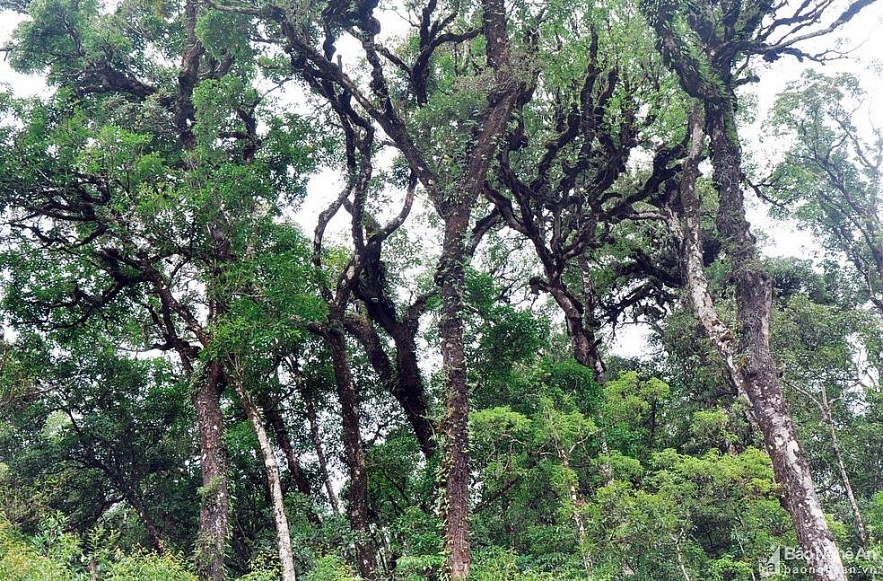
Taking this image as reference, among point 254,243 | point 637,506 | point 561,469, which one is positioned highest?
point 254,243

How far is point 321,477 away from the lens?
1602 centimetres

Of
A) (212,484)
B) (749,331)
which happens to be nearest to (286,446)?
(212,484)

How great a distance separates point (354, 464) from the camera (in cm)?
1171

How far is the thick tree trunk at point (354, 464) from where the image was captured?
36.2 feet

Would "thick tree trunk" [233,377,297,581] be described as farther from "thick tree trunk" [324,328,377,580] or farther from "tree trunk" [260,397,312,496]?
"tree trunk" [260,397,312,496]

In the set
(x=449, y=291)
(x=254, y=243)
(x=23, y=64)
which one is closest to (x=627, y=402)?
(x=449, y=291)

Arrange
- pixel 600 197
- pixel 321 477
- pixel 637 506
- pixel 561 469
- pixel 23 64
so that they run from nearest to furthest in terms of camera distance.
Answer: pixel 637 506
pixel 561 469
pixel 23 64
pixel 600 197
pixel 321 477

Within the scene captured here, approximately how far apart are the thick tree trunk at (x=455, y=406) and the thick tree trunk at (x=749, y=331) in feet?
13.5

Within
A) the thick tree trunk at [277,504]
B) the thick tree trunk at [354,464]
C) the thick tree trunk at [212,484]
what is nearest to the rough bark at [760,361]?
the thick tree trunk at [354,464]

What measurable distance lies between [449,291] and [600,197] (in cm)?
569

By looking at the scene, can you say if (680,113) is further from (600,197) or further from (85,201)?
(85,201)

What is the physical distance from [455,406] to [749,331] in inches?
186

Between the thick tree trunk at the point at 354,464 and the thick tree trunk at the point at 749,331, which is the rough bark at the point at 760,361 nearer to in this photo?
the thick tree trunk at the point at 749,331

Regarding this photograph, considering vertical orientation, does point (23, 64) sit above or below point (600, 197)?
above
